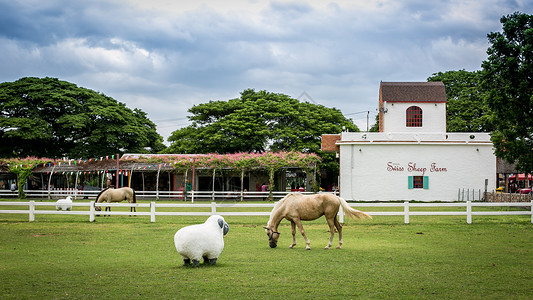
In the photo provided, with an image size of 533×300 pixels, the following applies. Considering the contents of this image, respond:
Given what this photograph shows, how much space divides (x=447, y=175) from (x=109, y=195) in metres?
20.9

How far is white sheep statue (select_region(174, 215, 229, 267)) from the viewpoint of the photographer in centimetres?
857

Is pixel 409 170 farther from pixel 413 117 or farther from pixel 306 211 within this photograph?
pixel 306 211

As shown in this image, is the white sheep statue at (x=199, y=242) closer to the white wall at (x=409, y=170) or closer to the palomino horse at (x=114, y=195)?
the palomino horse at (x=114, y=195)

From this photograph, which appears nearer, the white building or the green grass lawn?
the green grass lawn

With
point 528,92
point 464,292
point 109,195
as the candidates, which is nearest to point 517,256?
point 464,292

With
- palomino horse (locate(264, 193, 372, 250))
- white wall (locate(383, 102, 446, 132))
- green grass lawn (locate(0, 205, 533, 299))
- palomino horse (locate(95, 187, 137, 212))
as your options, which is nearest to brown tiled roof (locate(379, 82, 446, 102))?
white wall (locate(383, 102, 446, 132))

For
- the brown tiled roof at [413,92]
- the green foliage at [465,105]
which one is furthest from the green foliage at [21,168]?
the green foliage at [465,105]

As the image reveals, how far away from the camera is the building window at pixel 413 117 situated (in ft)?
117

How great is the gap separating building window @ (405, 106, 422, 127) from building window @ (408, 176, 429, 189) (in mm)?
5354

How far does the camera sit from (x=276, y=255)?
1045cm

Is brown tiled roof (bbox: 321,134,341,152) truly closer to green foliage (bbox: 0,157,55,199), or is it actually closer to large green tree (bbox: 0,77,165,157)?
large green tree (bbox: 0,77,165,157)

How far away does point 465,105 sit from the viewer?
1758 inches

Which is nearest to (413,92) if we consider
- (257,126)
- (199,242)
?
(257,126)

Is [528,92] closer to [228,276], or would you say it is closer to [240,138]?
[228,276]
